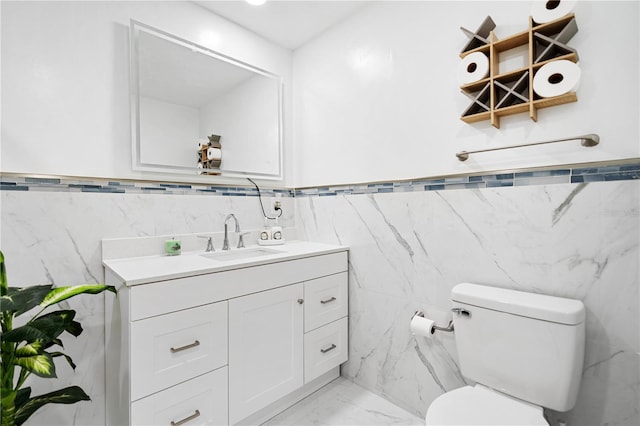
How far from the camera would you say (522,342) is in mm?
1171

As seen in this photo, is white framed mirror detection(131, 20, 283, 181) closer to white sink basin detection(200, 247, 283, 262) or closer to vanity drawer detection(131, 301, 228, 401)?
white sink basin detection(200, 247, 283, 262)

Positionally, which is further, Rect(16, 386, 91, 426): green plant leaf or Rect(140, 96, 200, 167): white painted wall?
Rect(140, 96, 200, 167): white painted wall

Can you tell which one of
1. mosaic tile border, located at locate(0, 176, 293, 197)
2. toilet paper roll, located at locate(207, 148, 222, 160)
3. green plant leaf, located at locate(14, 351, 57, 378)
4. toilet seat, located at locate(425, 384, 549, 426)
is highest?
toilet paper roll, located at locate(207, 148, 222, 160)

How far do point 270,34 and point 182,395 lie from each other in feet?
7.30

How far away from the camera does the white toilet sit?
1.09 m

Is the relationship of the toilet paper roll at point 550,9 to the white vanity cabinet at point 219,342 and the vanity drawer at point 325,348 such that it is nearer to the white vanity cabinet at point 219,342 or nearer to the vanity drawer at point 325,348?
the white vanity cabinet at point 219,342

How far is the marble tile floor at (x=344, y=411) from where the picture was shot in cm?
165

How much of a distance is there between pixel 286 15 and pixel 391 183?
4.25 ft

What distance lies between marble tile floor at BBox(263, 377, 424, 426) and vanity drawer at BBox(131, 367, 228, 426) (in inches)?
16.6

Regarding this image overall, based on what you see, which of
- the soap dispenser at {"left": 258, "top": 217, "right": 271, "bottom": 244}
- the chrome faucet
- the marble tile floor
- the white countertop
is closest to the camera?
the white countertop

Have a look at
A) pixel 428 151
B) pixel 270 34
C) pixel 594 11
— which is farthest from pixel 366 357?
pixel 270 34

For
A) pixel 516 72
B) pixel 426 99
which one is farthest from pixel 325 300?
pixel 516 72

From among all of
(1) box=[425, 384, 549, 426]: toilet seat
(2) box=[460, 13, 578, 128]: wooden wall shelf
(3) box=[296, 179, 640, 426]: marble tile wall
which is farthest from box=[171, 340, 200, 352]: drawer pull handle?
(2) box=[460, 13, 578, 128]: wooden wall shelf

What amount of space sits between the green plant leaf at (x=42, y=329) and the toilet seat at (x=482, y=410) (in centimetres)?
132
